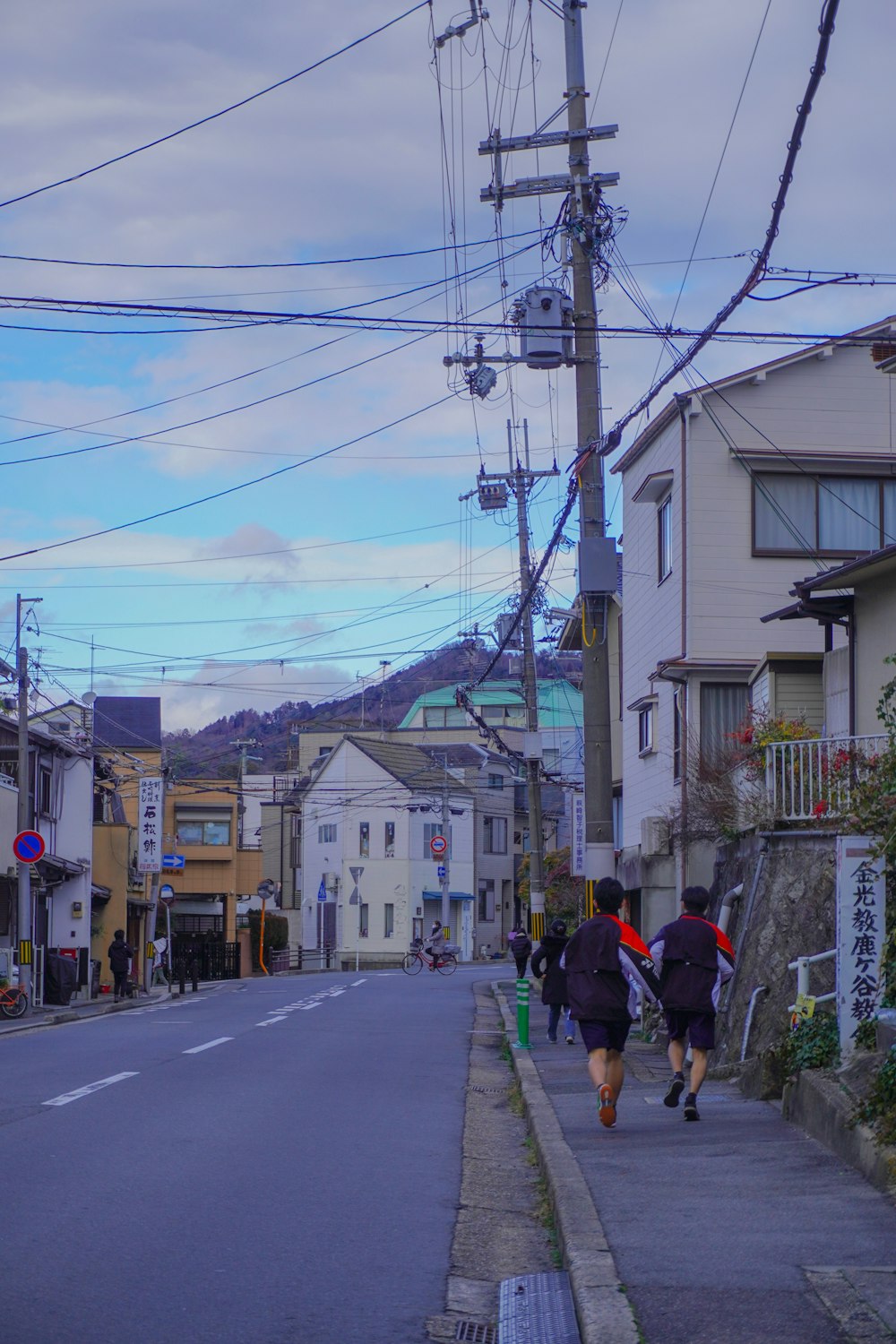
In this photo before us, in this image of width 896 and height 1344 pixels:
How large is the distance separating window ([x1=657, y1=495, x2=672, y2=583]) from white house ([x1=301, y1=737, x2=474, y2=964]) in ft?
128

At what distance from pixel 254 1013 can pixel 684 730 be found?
348 inches

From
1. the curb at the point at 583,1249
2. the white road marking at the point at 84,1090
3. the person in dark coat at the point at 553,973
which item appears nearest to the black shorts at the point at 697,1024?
the curb at the point at 583,1249

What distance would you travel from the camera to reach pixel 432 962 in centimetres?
4528

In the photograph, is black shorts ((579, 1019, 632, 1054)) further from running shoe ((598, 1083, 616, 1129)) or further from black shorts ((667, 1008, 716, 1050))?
black shorts ((667, 1008, 716, 1050))

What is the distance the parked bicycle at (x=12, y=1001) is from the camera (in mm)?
24547

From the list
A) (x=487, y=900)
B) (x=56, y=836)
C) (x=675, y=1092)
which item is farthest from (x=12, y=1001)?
(x=487, y=900)

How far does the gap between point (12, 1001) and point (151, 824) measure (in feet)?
47.0

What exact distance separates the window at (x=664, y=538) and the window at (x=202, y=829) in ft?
124

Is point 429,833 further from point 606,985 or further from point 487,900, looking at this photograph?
point 606,985

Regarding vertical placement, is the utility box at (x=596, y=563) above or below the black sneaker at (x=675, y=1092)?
above

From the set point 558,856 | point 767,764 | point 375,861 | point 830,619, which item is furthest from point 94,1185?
point 375,861

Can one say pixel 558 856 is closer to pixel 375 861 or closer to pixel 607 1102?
pixel 375 861

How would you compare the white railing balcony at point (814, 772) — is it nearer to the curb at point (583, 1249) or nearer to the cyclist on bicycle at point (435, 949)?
the curb at point (583, 1249)

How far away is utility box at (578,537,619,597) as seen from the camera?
14.6m
